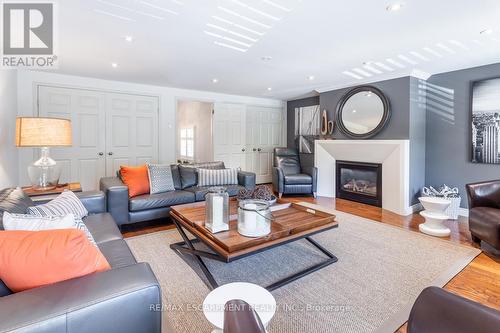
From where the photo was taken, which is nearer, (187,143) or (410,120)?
(410,120)

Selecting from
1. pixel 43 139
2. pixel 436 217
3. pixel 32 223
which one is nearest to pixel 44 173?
pixel 43 139

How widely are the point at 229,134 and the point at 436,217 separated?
163 inches

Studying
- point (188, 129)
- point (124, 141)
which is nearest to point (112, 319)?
point (124, 141)

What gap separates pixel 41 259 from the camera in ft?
3.23

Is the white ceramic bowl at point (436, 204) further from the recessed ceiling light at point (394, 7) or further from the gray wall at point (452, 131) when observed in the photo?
the recessed ceiling light at point (394, 7)

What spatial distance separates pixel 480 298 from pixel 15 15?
4.26 meters

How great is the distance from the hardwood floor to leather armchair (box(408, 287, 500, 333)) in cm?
71

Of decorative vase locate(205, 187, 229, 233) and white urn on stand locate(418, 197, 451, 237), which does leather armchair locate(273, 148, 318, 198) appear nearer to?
white urn on stand locate(418, 197, 451, 237)

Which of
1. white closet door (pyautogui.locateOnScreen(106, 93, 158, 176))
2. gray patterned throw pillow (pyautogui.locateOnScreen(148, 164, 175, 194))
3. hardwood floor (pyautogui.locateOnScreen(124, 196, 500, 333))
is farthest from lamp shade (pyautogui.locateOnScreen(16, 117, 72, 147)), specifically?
white closet door (pyautogui.locateOnScreen(106, 93, 158, 176))

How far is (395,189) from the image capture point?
3965mm

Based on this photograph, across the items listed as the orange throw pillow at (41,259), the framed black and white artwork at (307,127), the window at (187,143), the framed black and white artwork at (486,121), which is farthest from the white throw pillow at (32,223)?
the window at (187,143)

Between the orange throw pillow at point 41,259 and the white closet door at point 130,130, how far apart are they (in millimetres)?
3864

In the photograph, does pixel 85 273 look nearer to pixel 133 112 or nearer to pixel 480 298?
pixel 480 298

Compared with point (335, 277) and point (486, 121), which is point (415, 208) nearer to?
point (486, 121)
